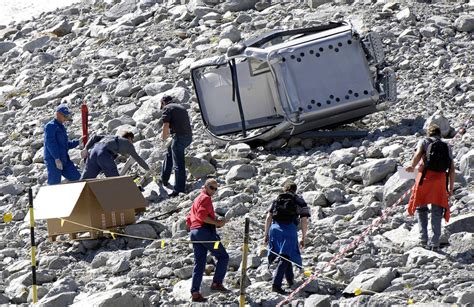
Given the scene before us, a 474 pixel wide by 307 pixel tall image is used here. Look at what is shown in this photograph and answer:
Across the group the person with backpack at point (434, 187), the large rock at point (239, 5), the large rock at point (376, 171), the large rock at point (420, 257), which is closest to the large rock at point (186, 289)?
the large rock at point (420, 257)

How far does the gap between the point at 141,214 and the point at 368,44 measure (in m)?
4.50

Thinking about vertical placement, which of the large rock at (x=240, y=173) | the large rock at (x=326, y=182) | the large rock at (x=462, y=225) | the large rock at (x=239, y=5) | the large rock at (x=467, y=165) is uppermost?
the large rock at (x=239, y=5)

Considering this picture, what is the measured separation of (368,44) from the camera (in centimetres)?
1955

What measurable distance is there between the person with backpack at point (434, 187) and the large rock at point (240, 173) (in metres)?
4.21

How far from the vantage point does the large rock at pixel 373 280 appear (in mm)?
12898

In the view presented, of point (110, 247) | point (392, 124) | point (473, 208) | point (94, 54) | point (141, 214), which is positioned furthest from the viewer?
point (94, 54)

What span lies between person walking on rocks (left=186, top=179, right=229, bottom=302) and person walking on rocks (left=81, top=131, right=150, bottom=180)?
396 cm

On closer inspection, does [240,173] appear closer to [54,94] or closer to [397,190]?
[397,190]

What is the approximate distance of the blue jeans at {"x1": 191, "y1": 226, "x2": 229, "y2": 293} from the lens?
44.6 ft

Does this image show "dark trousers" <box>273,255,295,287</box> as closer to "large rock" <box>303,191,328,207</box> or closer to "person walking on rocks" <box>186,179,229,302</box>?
"person walking on rocks" <box>186,179,229,302</box>

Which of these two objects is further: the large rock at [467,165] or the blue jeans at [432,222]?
the large rock at [467,165]

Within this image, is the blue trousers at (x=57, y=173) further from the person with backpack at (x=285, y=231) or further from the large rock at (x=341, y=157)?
the person with backpack at (x=285, y=231)

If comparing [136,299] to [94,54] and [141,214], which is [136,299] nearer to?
[141,214]

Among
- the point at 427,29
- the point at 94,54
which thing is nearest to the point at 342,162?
the point at 427,29
